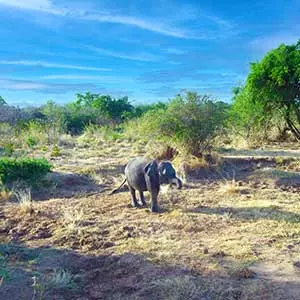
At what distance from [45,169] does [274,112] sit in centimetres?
1093

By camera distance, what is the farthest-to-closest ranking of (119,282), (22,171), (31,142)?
(31,142)
(22,171)
(119,282)

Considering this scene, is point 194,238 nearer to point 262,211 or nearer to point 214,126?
point 262,211

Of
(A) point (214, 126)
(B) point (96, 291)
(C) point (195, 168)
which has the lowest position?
(B) point (96, 291)

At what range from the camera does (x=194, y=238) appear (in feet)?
21.9

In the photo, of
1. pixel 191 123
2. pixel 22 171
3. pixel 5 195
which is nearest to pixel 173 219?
pixel 5 195

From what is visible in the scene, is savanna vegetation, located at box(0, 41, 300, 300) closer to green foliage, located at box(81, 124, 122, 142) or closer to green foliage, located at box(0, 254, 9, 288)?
green foliage, located at box(0, 254, 9, 288)

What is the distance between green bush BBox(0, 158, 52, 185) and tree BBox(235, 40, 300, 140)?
9671mm

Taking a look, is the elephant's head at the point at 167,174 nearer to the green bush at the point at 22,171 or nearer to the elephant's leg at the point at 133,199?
the elephant's leg at the point at 133,199

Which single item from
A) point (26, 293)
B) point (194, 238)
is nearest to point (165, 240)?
point (194, 238)

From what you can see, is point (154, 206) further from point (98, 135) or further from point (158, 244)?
point (98, 135)

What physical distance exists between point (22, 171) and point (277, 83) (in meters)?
10.5

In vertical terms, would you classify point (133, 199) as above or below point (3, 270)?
above

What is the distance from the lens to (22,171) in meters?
11.2

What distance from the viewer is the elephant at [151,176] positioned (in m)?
7.81
